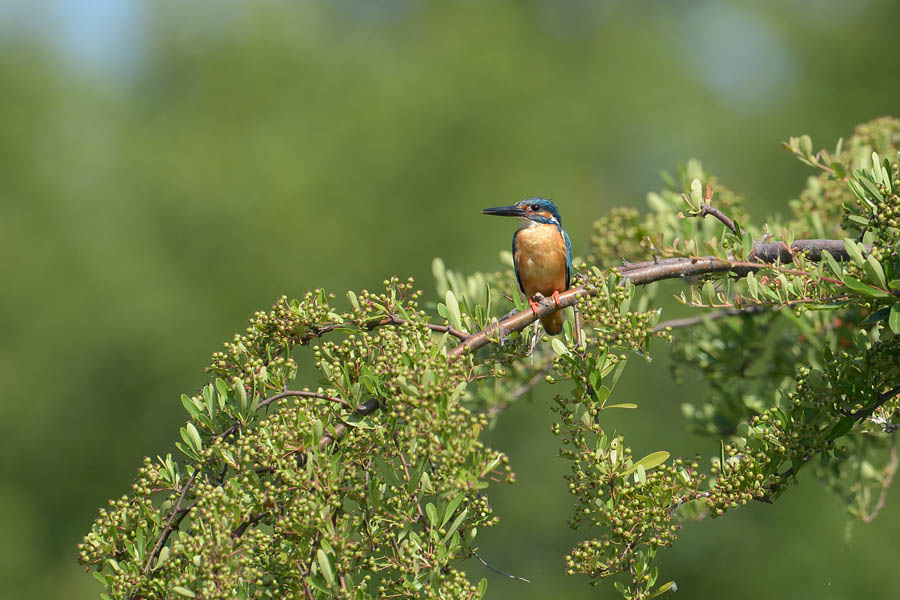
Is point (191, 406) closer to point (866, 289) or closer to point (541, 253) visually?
point (866, 289)

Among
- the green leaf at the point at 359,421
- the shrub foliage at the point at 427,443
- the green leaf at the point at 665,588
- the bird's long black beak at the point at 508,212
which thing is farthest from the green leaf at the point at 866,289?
the bird's long black beak at the point at 508,212

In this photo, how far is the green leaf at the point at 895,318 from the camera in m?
2.51

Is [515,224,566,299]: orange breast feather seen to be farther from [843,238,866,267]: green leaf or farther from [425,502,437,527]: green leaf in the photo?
[425,502,437,527]: green leaf

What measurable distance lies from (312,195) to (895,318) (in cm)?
1950

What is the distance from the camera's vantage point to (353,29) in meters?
29.8

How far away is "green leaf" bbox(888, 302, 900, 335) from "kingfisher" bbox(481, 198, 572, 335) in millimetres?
2859

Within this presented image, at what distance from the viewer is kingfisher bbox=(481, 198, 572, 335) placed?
5480mm

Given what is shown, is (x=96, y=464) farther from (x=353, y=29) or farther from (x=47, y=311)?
(x=353, y=29)

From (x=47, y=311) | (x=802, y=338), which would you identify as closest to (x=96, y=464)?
(x=47, y=311)

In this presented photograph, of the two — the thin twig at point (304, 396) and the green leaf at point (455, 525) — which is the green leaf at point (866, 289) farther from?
the thin twig at point (304, 396)

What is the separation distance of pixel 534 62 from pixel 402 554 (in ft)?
86.9

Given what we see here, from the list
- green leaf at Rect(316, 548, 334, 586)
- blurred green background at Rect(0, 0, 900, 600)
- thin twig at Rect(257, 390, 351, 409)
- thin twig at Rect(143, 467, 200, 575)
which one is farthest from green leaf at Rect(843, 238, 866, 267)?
blurred green background at Rect(0, 0, 900, 600)

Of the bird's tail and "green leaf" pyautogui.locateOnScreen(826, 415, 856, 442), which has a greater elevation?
the bird's tail

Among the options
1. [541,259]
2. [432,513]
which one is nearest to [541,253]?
[541,259]
